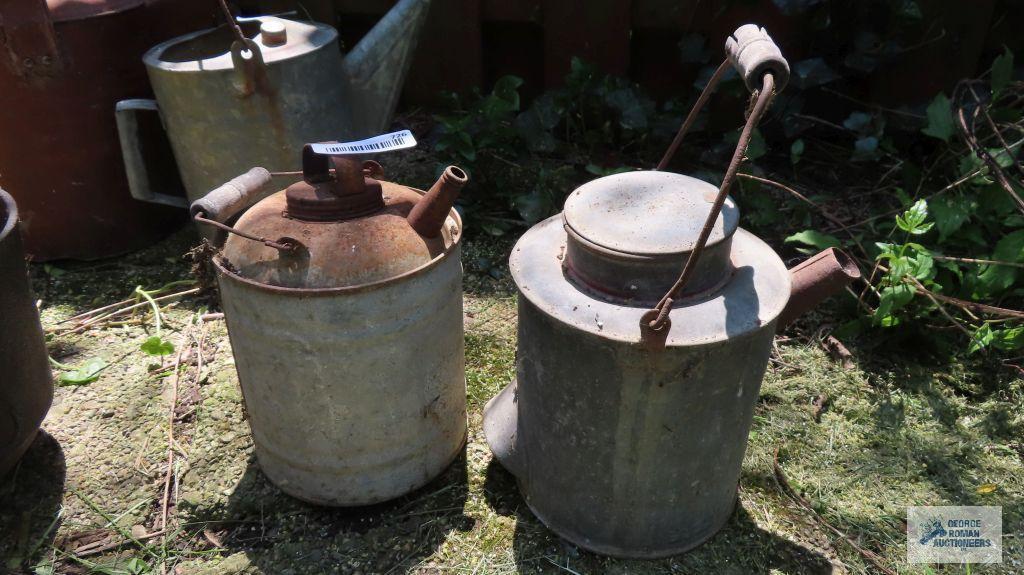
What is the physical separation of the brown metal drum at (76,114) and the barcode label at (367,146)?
1.45 meters

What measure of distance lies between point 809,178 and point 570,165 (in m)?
0.94

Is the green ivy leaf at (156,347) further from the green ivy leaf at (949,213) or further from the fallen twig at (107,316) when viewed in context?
the green ivy leaf at (949,213)

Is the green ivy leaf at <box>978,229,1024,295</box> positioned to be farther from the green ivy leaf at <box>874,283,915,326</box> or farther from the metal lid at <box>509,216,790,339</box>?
the metal lid at <box>509,216,790,339</box>

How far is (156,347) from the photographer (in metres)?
2.52

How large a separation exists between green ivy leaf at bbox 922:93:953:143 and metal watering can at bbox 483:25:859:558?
1.15 metres

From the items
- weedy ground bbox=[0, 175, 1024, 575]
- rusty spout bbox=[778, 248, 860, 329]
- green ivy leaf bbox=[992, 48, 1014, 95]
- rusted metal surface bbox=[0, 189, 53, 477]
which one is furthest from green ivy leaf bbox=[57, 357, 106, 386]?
green ivy leaf bbox=[992, 48, 1014, 95]

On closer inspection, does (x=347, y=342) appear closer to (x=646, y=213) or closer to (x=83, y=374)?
(x=646, y=213)

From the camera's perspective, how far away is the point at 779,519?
2010mm

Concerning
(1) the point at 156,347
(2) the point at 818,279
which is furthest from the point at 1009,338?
(1) the point at 156,347

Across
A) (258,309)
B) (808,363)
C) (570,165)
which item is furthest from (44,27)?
(808,363)

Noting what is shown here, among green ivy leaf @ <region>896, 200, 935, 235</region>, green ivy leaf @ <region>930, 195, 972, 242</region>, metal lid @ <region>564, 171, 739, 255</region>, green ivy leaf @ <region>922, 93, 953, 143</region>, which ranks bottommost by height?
green ivy leaf @ <region>930, 195, 972, 242</region>

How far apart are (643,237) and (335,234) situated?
664 millimetres

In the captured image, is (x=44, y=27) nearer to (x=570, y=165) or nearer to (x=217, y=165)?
(x=217, y=165)

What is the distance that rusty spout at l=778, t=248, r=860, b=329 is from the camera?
176 centimetres
